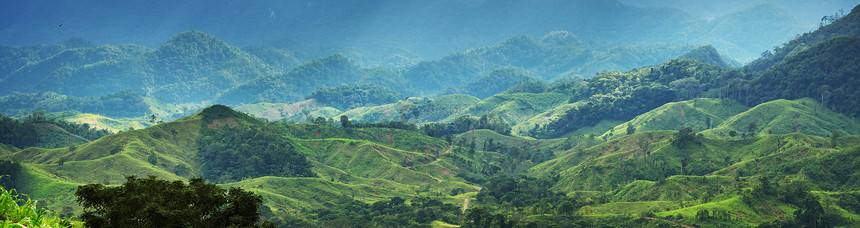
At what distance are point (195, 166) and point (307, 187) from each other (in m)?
24.9

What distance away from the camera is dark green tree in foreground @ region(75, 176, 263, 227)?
64.7 ft

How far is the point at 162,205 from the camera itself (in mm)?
20984

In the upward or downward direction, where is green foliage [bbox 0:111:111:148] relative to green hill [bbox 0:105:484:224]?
upward

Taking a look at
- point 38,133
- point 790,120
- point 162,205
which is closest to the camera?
point 162,205

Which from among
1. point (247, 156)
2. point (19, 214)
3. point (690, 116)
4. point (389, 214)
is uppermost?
point (690, 116)

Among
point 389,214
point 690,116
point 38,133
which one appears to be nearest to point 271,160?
point 389,214

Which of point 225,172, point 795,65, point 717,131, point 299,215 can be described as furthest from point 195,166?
point 795,65

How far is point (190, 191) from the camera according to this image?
71.2 ft

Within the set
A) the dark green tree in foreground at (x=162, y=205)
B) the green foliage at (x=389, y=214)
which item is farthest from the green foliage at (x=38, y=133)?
the dark green tree in foreground at (x=162, y=205)

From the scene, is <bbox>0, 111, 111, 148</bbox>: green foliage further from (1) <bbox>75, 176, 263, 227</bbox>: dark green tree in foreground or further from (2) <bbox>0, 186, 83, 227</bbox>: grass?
(2) <bbox>0, 186, 83, 227</bbox>: grass

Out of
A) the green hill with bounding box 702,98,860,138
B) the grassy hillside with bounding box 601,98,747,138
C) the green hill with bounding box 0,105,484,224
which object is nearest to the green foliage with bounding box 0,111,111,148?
the green hill with bounding box 0,105,484,224

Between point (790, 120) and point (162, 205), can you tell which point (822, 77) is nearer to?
point (790, 120)

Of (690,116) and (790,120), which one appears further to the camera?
(690,116)

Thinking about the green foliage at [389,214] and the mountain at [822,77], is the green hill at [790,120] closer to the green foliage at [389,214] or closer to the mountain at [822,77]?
the mountain at [822,77]
